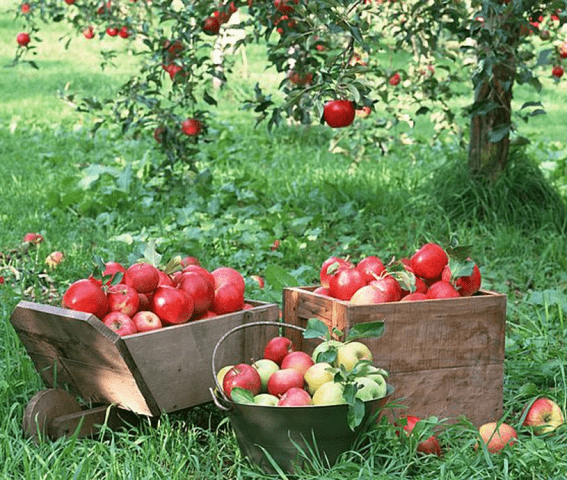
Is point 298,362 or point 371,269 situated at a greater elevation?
point 371,269

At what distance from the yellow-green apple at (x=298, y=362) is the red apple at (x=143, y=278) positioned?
0.49m

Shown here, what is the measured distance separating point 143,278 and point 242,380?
51cm

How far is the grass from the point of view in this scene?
93.6 inches

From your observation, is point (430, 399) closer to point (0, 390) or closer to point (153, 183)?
point (0, 390)

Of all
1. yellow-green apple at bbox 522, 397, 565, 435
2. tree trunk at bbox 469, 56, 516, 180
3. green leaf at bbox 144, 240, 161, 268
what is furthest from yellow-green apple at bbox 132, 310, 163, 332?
tree trunk at bbox 469, 56, 516, 180

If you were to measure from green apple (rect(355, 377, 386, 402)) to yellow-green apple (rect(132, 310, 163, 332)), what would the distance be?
0.64 metres

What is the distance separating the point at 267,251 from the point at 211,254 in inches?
12.1

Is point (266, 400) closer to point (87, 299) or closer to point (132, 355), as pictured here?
point (132, 355)

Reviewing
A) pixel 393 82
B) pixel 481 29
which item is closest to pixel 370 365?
pixel 481 29

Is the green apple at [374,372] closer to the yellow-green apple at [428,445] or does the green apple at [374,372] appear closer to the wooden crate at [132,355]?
the yellow-green apple at [428,445]

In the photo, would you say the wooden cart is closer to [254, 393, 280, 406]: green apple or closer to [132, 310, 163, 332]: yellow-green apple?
[132, 310, 163, 332]: yellow-green apple

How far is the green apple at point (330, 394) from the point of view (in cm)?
230

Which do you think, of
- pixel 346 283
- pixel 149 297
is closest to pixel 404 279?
pixel 346 283

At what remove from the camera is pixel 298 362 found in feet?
8.23
